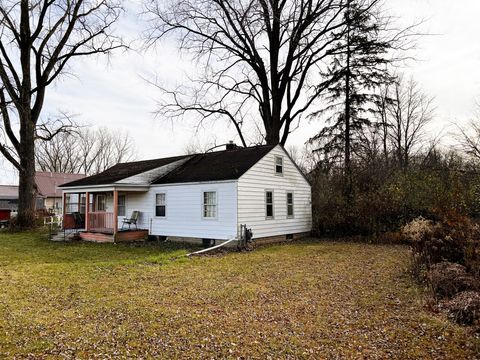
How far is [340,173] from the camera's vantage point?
20391 millimetres

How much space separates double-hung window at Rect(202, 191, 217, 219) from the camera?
1504 cm

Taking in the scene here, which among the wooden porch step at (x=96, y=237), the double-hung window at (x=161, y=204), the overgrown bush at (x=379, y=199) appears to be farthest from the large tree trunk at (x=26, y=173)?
the overgrown bush at (x=379, y=199)

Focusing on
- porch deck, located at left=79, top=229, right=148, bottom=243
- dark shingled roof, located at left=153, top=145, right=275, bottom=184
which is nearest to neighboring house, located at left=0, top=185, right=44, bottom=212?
porch deck, located at left=79, top=229, right=148, bottom=243

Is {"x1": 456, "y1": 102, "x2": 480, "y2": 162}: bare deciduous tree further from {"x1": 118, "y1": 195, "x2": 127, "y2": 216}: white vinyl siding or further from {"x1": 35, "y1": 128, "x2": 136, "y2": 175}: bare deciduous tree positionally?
{"x1": 35, "y1": 128, "x2": 136, "y2": 175}: bare deciduous tree

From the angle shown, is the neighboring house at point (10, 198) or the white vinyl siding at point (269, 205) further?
the neighboring house at point (10, 198)

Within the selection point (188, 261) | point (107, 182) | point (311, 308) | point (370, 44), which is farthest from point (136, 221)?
point (370, 44)

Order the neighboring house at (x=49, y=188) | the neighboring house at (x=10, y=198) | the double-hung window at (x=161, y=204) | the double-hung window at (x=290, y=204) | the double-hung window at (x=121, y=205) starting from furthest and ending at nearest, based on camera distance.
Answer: the neighboring house at (x=49, y=188) → the neighboring house at (x=10, y=198) → the double-hung window at (x=121, y=205) → the double-hung window at (x=290, y=204) → the double-hung window at (x=161, y=204)

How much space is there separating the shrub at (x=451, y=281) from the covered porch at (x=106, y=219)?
13.1m

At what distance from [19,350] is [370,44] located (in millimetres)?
22245

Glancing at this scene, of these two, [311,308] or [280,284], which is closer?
[311,308]

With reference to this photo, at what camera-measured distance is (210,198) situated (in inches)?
599

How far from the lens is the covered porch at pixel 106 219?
1642 cm

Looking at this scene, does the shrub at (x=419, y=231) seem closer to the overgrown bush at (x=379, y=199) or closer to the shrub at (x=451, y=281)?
the shrub at (x=451, y=281)

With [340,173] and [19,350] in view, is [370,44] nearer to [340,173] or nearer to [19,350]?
[340,173]
